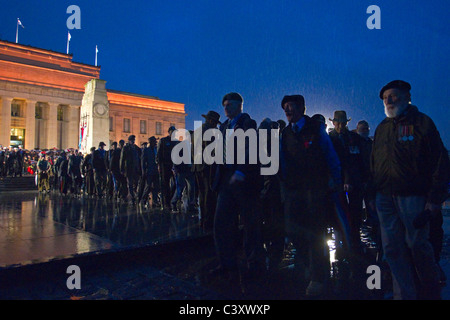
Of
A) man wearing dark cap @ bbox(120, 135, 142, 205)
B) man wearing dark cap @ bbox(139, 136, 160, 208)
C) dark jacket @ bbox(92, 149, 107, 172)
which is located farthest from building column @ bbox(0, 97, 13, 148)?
man wearing dark cap @ bbox(139, 136, 160, 208)

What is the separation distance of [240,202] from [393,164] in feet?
5.30

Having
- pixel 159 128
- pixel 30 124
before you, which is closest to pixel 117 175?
pixel 30 124

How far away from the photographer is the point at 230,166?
3695mm

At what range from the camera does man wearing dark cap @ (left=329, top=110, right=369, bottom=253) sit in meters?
4.80

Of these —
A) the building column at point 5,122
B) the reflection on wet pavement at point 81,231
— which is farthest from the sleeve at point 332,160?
the building column at point 5,122

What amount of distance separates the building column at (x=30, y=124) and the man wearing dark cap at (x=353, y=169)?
48952 mm

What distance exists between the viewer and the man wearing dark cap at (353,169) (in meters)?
4.80

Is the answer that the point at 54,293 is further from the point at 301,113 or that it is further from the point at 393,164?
the point at 393,164

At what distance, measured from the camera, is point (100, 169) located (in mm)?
12469

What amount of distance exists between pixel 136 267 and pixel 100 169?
29.9 feet

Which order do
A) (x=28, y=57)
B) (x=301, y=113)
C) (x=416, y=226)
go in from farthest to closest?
1. (x=28, y=57)
2. (x=301, y=113)
3. (x=416, y=226)

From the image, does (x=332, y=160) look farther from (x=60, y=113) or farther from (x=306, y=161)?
(x=60, y=113)

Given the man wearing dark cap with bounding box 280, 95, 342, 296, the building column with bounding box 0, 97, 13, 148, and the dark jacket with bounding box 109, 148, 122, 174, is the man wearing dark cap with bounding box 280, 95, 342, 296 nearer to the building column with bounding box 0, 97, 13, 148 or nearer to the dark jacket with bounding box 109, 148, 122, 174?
the dark jacket with bounding box 109, 148, 122, 174
